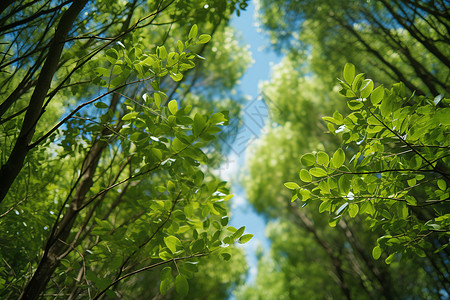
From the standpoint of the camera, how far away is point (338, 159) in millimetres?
1019

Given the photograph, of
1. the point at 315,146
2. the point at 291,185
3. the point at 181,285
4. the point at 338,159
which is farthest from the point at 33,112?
the point at 315,146

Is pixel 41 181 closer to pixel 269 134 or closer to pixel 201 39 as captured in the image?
pixel 201 39

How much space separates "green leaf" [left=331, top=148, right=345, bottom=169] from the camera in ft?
3.32

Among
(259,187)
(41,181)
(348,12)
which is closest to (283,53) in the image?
(348,12)

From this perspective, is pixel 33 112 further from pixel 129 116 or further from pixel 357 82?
pixel 357 82

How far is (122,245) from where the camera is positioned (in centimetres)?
112

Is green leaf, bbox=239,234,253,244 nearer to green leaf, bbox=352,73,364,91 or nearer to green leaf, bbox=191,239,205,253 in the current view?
green leaf, bbox=191,239,205,253

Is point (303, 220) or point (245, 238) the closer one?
point (245, 238)

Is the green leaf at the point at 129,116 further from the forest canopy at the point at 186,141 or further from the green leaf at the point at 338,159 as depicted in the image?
the green leaf at the point at 338,159

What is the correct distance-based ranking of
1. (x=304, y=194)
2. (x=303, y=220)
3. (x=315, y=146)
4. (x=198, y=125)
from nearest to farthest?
(x=198, y=125) → (x=304, y=194) → (x=315, y=146) → (x=303, y=220)

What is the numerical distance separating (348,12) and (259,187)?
5.07m

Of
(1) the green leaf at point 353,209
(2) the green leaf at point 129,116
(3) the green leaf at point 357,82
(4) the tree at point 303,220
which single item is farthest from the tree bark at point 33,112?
(4) the tree at point 303,220

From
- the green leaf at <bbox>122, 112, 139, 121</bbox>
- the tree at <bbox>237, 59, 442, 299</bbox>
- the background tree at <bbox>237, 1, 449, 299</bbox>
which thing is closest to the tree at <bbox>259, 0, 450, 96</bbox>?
the background tree at <bbox>237, 1, 449, 299</bbox>

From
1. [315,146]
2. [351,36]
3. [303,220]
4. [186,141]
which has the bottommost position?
[186,141]
